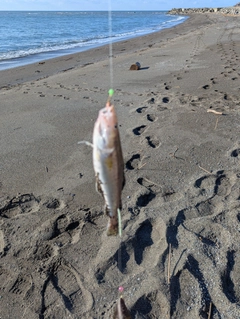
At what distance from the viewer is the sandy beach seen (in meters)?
3.13

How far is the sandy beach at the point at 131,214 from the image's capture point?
10.3 feet

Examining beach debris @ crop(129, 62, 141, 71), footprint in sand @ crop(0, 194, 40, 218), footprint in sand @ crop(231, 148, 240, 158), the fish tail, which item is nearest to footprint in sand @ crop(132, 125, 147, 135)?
footprint in sand @ crop(231, 148, 240, 158)

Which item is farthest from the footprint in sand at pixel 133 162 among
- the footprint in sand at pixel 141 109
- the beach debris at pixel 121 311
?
the beach debris at pixel 121 311

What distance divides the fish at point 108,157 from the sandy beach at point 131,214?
5.15 feet

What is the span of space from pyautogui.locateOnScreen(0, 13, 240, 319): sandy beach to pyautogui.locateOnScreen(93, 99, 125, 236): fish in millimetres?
1570

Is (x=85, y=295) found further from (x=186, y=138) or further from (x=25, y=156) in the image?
(x=186, y=138)

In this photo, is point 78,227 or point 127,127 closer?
point 78,227

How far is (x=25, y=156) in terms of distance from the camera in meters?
5.71

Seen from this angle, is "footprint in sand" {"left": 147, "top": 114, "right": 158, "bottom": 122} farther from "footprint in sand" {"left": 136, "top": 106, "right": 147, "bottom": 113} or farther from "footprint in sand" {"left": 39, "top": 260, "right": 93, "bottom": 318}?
"footprint in sand" {"left": 39, "top": 260, "right": 93, "bottom": 318}

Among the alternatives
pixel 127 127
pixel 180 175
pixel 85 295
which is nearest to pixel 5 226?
pixel 85 295

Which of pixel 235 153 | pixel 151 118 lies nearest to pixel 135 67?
pixel 151 118

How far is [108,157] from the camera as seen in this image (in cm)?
171

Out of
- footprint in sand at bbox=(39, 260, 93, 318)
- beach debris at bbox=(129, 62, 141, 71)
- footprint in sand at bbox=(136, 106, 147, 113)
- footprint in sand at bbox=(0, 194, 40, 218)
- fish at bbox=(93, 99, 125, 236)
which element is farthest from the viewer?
beach debris at bbox=(129, 62, 141, 71)

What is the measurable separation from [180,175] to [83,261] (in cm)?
221
